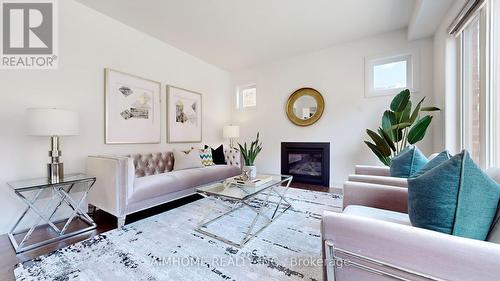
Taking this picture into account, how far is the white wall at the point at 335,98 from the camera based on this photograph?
3.29 metres

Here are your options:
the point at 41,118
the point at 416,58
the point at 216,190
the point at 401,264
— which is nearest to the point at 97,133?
the point at 41,118

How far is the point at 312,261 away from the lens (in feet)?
5.01

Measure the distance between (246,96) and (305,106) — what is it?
156 cm

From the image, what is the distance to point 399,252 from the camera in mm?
739

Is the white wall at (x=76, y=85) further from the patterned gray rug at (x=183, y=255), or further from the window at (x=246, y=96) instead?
the window at (x=246, y=96)

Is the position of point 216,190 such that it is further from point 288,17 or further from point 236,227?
point 288,17

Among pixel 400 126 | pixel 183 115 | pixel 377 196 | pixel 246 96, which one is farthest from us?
pixel 246 96

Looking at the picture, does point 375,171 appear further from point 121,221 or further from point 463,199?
point 121,221

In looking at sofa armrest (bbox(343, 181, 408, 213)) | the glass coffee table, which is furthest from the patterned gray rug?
sofa armrest (bbox(343, 181, 408, 213))

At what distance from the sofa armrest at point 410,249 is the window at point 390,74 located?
10.6 ft

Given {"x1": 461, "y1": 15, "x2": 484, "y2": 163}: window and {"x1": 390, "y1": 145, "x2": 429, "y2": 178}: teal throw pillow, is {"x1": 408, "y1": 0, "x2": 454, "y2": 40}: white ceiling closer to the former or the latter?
{"x1": 461, "y1": 15, "x2": 484, "y2": 163}: window

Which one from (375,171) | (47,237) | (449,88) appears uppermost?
(449,88)

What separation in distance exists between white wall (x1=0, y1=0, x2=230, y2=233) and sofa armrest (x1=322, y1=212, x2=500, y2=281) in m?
2.97
